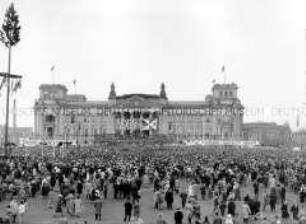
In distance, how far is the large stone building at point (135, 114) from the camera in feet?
404

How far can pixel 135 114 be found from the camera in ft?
408

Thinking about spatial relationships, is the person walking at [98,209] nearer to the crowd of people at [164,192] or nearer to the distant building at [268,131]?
the crowd of people at [164,192]

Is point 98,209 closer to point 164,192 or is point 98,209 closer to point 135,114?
point 164,192

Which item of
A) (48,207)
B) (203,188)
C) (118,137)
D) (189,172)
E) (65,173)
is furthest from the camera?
(118,137)

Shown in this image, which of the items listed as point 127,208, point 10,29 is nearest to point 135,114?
point 10,29

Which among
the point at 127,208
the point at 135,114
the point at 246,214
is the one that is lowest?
the point at 246,214

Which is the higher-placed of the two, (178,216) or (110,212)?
(178,216)

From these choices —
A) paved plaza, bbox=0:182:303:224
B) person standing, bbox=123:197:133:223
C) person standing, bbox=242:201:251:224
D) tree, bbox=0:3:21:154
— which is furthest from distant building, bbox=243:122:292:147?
person standing, bbox=123:197:133:223

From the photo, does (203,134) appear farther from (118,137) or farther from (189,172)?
(189,172)

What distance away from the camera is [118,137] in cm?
9606

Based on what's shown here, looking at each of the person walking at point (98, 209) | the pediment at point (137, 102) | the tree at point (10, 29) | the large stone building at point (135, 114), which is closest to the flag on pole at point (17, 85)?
the tree at point (10, 29)

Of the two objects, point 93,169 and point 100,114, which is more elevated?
point 100,114

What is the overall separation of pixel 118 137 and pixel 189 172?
6510 cm

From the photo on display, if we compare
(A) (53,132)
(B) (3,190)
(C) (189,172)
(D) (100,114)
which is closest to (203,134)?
(D) (100,114)
